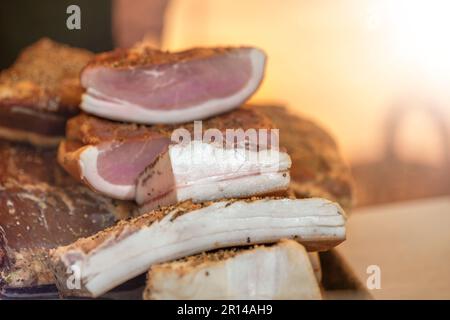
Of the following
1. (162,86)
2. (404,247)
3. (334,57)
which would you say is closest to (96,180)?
(162,86)

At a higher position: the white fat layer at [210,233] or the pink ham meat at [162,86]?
the pink ham meat at [162,86]

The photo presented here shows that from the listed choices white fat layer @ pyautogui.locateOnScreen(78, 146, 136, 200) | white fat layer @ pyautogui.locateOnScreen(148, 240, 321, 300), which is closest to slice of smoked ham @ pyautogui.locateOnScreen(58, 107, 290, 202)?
white fat layer @ pyautogui.locateOnScreen(78, 146, 136, 200)

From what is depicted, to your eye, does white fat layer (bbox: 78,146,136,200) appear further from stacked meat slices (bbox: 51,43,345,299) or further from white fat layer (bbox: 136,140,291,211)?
white fat layer (bbox: 136,140,291,211)

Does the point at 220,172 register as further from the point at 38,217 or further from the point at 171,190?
the point at 38,217

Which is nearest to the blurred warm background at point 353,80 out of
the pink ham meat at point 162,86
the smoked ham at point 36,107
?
the pink ham meat at point 162,86

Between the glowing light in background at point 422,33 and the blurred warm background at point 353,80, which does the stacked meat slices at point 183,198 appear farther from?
the blurred warm background at point 353,80

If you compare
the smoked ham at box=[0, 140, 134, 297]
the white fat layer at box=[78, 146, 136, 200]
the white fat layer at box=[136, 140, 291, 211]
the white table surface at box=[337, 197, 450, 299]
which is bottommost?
the white table surface at box=[337, 197, 450, 299]
